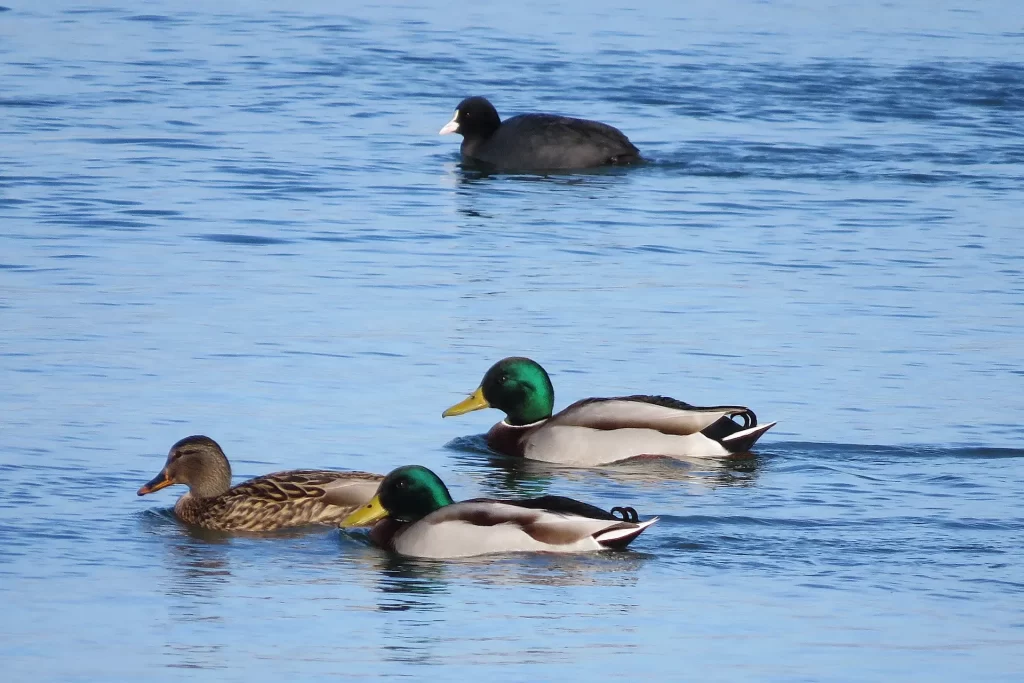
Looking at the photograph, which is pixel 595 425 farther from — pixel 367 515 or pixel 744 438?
pixel 367 515

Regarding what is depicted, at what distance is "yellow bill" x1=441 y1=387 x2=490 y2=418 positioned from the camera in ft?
43.3

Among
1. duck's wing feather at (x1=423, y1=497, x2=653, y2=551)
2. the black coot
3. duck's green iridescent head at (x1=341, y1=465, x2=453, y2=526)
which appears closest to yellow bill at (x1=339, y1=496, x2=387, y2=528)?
duck's green iridescent head at (x1=341, y1=465, x2=453, y2=526)

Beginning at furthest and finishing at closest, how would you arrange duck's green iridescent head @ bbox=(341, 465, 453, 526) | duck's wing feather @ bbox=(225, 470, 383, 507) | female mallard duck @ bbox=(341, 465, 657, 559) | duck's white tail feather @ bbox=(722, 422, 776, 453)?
duck's white tail feather @ bbox=(722, 422, 776, 453) < duck's wing feather @ bbox=(225, 470, 383, 507) < duck's green iridescent head @ bbox=(341, 465, 453, 526) < female mallard duck @ bbox=(341, 465, 657, 559)

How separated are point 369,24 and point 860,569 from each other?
27.5 m

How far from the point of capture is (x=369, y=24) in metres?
36.6

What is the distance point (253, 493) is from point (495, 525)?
1.45m

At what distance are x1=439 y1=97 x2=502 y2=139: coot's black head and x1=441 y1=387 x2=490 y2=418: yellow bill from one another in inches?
437

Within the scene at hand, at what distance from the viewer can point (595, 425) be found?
12.9m

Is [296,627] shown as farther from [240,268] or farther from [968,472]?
[240,268]

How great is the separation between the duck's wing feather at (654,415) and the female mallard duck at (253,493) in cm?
206

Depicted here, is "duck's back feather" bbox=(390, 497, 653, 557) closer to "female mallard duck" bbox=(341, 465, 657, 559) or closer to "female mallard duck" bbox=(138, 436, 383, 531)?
"female mallard duck" bbox=(341, 465, 657, 559)

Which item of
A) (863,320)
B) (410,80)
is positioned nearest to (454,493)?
(863,320)

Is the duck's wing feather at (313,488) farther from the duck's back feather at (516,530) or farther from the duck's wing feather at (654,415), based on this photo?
the duck's wing feather at (654,415)

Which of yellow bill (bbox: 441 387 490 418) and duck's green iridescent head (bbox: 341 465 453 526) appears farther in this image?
yellow bill (bbox: 441 387 490 418)
